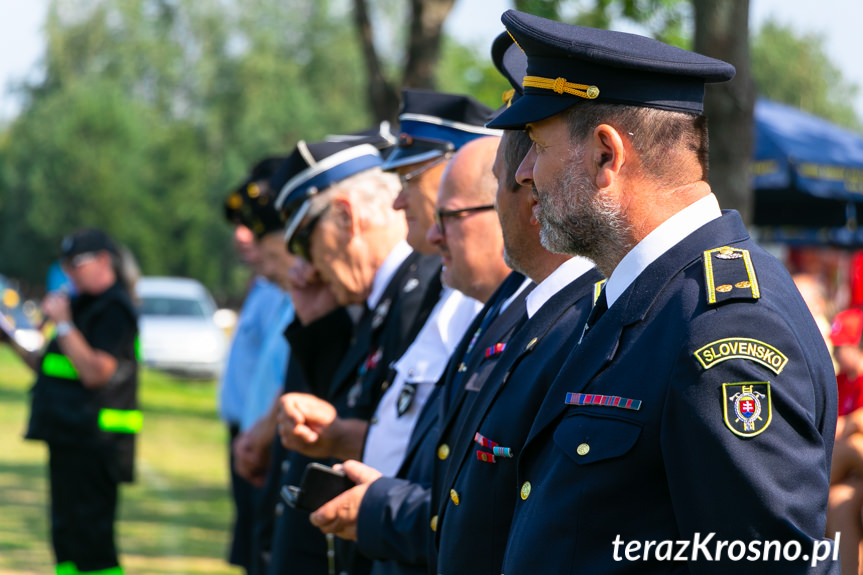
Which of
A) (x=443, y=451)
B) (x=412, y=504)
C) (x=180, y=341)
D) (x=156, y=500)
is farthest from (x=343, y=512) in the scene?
(x=180, y=341)

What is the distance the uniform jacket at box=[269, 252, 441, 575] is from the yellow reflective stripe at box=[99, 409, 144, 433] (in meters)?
2.49

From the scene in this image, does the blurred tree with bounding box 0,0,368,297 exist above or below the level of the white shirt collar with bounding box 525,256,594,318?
below

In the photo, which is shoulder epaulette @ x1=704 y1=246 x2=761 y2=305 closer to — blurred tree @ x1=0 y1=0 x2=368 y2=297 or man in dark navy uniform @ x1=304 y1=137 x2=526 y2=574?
man in dark navy uniform @ x1=304 y1=137 x2=526 y2=574

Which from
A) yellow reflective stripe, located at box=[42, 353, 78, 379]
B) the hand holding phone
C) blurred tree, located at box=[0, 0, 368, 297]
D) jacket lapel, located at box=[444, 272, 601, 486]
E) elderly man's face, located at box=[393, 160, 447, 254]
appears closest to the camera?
jacket lapel, located at box=[444, 272, 601, 486]

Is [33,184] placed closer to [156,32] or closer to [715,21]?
[156,32]

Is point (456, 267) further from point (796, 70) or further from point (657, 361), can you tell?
point (796, 70)

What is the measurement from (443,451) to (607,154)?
38.3 inches

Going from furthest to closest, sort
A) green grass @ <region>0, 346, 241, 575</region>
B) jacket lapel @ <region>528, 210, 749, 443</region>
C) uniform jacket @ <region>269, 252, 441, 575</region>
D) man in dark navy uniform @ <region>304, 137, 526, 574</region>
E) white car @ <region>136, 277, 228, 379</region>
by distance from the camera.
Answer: white car @ <region>136, 277, 228, 379</region>
green grass @ <region>0, 346, 241, 575</region>
uniform jacket @ <region>269, 252, 441, 575</region>
man in dark navy uniform @ <region>304, 137, 526, 574</region>
jacket lapel @ <region>528, 210, 749, 443</region>

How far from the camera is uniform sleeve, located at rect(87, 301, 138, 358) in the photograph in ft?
21.3

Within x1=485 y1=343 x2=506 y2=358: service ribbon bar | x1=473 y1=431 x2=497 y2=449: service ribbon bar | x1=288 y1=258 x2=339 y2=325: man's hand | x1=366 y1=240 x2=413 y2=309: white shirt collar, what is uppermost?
x1=485 y1=343 x2=506 y2=358: service ribbon bar

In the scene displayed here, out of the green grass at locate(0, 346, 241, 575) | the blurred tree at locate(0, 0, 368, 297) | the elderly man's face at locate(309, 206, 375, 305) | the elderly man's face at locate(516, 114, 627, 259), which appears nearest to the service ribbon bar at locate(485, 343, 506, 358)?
the elderly man's face at locate(516, 114, 627, 259)

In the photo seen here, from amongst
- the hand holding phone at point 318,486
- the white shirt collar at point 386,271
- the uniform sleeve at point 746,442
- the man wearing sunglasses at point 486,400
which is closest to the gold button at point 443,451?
the man wearing sunglasses at point 486,400

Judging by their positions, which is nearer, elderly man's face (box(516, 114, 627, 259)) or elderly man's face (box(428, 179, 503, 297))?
elderly man's face (box(516, 114, 627, 259))

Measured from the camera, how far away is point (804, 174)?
734cm
